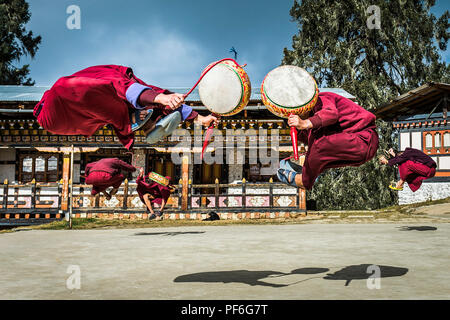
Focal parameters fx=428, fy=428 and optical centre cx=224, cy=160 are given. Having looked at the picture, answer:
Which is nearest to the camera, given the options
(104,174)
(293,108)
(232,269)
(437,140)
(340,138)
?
(293,108)

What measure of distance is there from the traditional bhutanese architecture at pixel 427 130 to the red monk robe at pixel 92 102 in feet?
48.1

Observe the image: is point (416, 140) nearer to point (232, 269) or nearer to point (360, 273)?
point (360, 273)

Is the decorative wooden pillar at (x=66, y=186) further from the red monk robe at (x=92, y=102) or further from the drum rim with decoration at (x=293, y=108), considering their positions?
the drum rim with decoration at (x=293, y=108)

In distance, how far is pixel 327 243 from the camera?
739 centimetres

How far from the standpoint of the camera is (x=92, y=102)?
3.31 m

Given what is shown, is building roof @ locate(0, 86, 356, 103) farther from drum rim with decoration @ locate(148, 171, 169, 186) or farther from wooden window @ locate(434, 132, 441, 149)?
drum rim with decoration @ locate(148, 171, 169, 186)

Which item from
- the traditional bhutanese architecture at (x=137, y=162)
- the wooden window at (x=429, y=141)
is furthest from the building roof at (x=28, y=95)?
the wooden window at (x=429, y=141)

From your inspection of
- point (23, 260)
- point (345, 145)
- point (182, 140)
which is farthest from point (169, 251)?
point (182, 140)

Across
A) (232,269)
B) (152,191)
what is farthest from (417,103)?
(232,269)

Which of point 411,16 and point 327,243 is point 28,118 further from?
point 411,16

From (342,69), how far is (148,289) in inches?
794

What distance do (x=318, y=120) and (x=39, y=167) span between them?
17.4 metres

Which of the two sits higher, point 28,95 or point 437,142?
point 28,95

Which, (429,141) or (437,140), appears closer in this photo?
(437,140)
